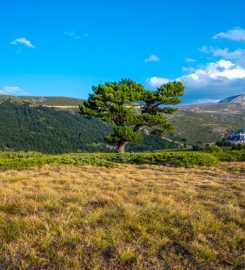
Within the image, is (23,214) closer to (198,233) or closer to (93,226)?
(93,226)

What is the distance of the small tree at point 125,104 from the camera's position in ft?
107

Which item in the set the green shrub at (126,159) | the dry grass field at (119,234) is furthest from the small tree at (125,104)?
the dry grass field at (119,234)

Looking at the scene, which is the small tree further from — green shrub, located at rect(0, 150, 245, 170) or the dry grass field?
the dry grass field

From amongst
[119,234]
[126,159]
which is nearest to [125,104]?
[126,159]

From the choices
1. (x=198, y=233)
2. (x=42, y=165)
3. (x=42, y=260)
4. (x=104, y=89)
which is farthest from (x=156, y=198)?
(x=104, y=89)

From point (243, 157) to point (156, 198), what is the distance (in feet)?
71.9

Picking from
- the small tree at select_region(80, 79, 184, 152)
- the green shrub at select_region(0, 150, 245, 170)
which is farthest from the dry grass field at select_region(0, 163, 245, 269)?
the small tree at select_region(80, 79, 184, 152)

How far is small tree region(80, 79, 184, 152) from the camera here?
32719 millimetres

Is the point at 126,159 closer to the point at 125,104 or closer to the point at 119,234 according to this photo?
the point at 125,104

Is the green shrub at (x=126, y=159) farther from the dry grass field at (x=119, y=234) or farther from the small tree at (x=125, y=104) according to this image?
the dry grass field at (x=119, y=234)

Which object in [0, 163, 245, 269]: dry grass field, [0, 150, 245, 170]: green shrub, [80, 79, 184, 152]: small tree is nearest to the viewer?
[0, 163, 245, 269]: dry grass field

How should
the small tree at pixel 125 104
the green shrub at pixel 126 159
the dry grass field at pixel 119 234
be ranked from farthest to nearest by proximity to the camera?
the small tree at pixel 125 104, the green shrub at pixel 126 159, the dry grass field at pixel 119 234

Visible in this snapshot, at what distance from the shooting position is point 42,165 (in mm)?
22453

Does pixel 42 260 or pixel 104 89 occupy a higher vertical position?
pixel 104 89
